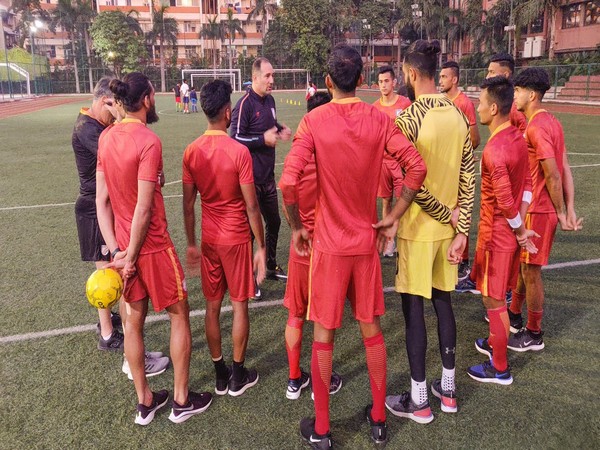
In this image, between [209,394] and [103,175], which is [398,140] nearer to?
[103,175]

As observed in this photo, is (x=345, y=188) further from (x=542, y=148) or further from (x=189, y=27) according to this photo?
(x=189, y=27)

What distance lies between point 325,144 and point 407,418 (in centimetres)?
201

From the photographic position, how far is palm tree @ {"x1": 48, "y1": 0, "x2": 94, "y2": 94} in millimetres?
68875

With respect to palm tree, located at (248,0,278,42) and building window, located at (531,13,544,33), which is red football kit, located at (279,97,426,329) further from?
palm tree, located at (248,0,278,42)

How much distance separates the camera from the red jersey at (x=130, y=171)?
3.16 m

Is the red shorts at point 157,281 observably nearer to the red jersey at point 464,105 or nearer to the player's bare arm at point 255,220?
the player's bare arm at point 255,220

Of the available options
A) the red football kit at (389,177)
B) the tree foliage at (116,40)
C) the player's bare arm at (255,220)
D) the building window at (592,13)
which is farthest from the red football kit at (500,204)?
the tree foliage at (116,40)

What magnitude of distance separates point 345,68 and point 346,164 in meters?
0.54

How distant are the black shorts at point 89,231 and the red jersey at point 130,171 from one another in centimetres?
119

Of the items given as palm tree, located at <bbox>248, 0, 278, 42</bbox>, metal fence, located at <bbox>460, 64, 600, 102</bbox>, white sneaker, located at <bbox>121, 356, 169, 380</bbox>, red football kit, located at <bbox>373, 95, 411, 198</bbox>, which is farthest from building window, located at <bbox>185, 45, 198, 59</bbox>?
white sneaker, located at <bbox>121, 356, 169, 380</bbox>

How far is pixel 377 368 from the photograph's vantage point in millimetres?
3227

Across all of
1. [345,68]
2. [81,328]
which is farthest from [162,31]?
Answer: [345,68]

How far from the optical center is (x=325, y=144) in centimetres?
288

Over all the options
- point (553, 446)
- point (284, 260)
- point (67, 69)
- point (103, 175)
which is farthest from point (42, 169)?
point (67, 69)
